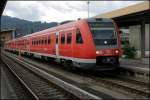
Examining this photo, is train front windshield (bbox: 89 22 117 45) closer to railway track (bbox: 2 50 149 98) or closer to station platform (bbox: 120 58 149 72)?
railway track (bbox: 2 50 149 98)

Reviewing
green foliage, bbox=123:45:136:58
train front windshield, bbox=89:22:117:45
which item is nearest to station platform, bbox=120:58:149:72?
train front windshield, bbox=89:22:117:45

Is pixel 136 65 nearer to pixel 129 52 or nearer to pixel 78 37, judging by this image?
pixel 78 37

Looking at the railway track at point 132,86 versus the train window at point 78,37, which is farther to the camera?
the train window at point 78,37

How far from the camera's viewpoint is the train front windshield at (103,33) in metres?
15.6

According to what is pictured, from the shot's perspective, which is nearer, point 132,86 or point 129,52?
point 132,86

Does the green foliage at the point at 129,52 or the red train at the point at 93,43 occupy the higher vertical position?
the red train at the point at 93,43

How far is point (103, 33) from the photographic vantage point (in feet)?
52.1

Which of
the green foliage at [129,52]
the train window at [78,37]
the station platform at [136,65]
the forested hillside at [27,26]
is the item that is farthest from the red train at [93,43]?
the green foliage at [129,52]

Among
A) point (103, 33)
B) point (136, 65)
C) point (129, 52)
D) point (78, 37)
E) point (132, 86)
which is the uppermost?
point (103, 33)

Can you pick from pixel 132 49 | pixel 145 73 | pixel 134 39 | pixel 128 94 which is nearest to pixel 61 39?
pixel 145 73

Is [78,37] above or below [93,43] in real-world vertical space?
above

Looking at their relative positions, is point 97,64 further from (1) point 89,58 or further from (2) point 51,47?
(2) point 51,47

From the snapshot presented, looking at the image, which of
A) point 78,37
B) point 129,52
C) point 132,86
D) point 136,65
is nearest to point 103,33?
point 78,37

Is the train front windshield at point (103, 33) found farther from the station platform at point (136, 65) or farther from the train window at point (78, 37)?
the station platform at point (136, 65)
